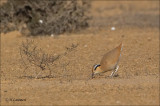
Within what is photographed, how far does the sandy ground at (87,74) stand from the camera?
21.4 ft

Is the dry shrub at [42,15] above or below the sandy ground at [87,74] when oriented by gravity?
above

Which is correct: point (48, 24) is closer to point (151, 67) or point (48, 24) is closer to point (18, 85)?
point (151, 67)

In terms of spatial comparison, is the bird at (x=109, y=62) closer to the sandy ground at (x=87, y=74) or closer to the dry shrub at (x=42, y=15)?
the sandy ground at (x=87, y=74)

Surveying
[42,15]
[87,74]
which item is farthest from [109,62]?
[42,15]

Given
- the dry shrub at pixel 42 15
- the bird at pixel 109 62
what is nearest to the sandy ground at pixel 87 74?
the bird at pixel 109 62

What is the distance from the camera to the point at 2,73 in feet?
32.0

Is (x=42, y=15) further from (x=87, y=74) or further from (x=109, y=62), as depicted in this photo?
(x=109, y=62)

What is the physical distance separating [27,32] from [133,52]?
618 cm

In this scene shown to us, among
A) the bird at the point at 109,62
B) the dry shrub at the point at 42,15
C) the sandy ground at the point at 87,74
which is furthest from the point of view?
the dry shrub at the point at 42,15

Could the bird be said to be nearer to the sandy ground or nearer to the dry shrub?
the sandy ground

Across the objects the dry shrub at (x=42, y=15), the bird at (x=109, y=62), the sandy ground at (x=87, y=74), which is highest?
the dry shrub at (x=42, y=15)

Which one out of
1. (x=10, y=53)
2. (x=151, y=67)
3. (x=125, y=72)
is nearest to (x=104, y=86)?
(x=125, y=72)

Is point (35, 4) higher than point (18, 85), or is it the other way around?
point (35, 4)

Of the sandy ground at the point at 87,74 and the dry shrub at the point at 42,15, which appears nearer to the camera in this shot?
the sandy ground at the point at 87,74
